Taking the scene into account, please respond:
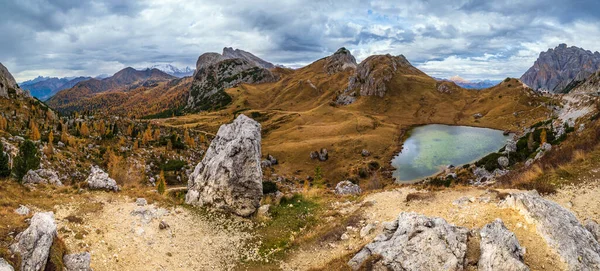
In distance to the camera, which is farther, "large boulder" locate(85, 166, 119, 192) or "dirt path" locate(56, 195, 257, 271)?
"large boulder" locate(85, 166, 119, 192)

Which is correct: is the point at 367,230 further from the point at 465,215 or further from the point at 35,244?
the point at 35,244

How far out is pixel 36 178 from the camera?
3134 cm

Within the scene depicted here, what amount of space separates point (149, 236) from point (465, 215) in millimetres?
23967

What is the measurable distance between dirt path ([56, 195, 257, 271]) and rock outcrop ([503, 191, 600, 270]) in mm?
19573

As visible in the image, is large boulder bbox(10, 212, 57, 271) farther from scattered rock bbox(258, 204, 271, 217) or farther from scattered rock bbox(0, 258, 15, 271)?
scattered rock bbox(258, 204, 271, 217)

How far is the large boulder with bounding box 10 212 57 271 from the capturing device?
1587 centimetres

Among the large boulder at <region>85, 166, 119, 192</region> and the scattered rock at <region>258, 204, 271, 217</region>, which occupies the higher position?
the large boulder at <region>85, 166, 119, 192</region>

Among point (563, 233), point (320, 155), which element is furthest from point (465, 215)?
point (320, 155)

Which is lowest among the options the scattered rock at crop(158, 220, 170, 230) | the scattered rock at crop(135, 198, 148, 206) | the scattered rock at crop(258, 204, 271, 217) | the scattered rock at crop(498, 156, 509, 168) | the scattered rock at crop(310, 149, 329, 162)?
the scattered rock at crop(310, 149, 329, 162)

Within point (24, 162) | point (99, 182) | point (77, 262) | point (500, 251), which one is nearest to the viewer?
point (500, 251)

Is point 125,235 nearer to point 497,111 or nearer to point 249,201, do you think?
point 249,201

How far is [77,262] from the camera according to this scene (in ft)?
58.4

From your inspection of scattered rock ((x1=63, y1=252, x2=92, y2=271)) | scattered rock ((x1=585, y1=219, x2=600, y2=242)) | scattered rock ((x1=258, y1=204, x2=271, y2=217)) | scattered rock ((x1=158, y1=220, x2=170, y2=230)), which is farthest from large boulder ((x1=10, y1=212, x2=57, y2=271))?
scattered rock ((x1=585, y1=219, x2=600, y2=242))

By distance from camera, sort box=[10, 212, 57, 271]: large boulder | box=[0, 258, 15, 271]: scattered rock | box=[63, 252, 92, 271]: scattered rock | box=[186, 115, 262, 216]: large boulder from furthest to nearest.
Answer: box=[186, 115, 262, 216]: large boulder, box=[63, 252, 92, 271]: scattered rock, box=[10, 212, 57, 271]: large boulder, box=[0, 258, 15, 271]: scattered rock
